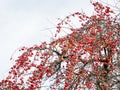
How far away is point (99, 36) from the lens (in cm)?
783

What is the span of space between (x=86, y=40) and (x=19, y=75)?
6.21 feet

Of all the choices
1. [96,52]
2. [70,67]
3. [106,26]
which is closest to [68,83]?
[70,67]

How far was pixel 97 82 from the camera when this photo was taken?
25.7 ft

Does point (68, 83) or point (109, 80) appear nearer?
point (68, 83)

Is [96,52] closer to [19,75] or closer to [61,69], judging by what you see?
[61,69]

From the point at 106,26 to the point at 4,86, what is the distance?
291 centimetres

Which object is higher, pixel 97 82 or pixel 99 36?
pixel 99 36

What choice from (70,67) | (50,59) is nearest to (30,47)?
(50,59)

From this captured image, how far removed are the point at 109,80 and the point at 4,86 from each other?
2601mm

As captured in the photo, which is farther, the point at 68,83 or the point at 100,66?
the point at 100,66

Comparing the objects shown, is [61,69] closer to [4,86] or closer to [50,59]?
[50,59]

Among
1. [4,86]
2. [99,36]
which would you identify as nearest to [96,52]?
[99,36]

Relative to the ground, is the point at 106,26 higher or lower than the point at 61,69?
higher

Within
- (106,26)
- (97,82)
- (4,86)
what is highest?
(106,26)
